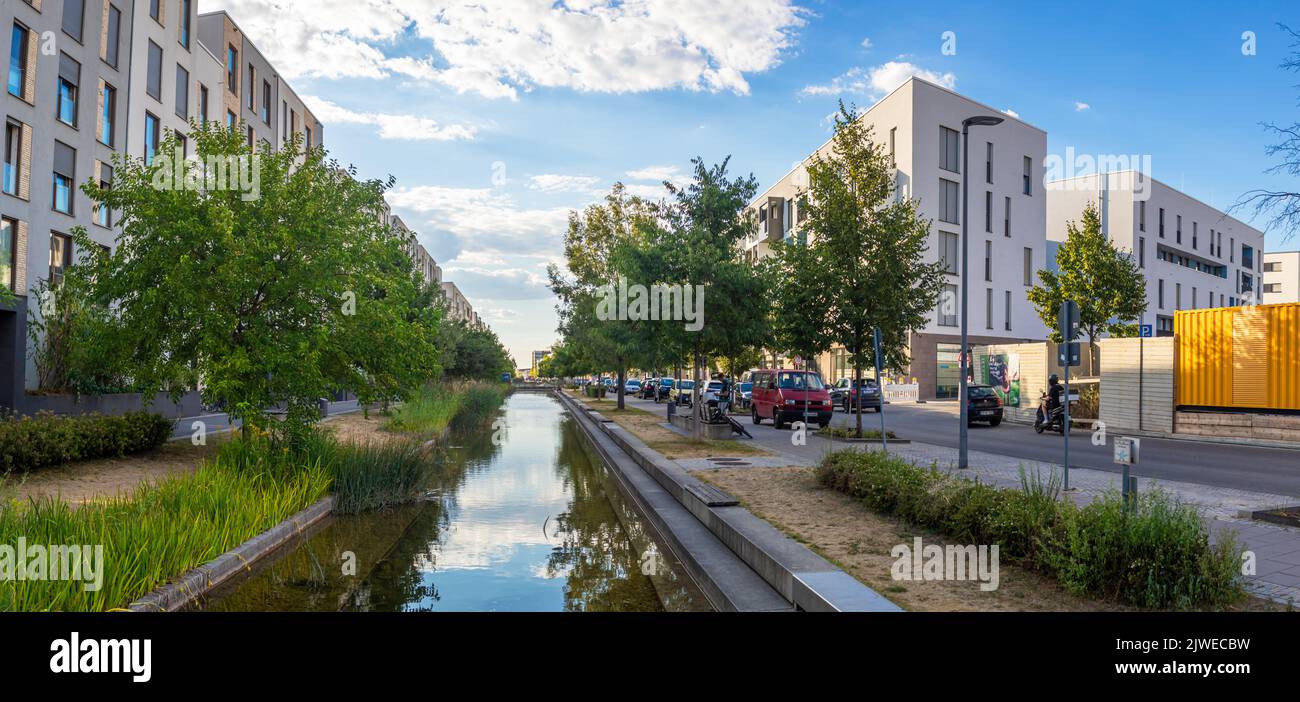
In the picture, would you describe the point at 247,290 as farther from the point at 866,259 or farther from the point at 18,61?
the point at 18,61

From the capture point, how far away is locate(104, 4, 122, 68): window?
1104 inches

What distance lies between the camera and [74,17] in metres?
26.1

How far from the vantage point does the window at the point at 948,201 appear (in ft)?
181

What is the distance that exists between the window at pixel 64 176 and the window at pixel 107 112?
2006 mm

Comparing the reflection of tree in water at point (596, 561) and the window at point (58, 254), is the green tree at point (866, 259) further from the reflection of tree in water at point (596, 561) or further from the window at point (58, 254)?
the window at point (58, 254)

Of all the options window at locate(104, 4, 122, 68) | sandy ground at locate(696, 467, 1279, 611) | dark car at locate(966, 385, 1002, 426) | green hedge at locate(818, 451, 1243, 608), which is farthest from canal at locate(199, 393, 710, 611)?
window at locate(104, 4, 122, 68)

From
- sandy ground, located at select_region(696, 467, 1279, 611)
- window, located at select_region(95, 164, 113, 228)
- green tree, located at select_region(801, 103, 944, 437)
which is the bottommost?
sandy ground, located at select_region(696, 467, 1279, 611)

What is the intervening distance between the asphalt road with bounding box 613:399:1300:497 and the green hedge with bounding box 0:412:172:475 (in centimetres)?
1124

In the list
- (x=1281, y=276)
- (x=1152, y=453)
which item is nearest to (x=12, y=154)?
(x=1152, y=453)

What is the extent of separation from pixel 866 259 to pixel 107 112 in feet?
87.8

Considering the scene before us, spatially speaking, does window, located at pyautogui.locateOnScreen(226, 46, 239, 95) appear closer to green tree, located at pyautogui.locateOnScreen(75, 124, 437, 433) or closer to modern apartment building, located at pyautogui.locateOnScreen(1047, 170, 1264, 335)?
green tree, located at pyautogui.locateOnScreen(75, 124, 437, 433)
